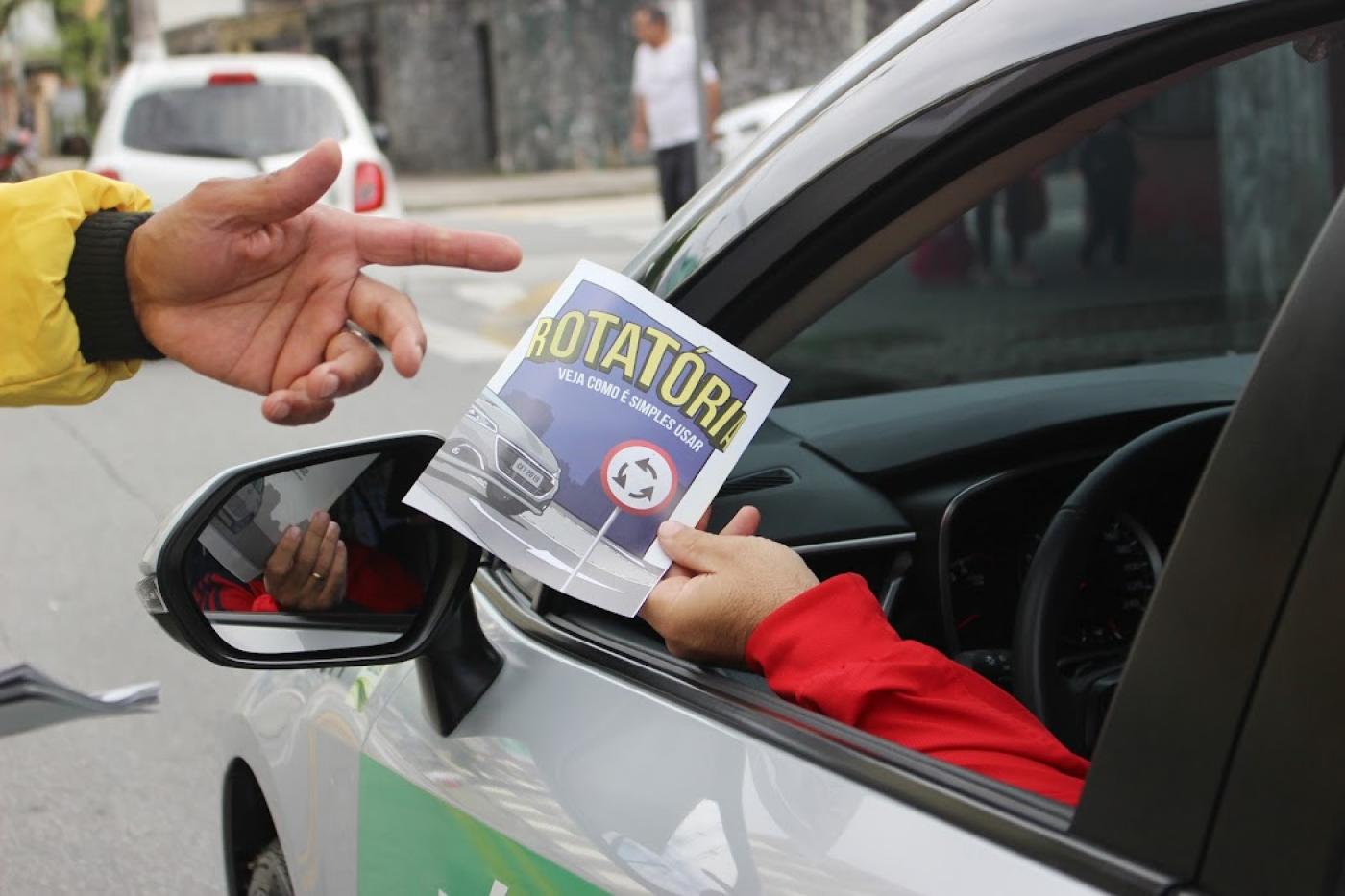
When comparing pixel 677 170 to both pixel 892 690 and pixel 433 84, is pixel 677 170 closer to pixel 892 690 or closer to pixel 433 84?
pixel 892 690

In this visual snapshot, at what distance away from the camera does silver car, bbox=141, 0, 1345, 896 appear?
1057 millimetres

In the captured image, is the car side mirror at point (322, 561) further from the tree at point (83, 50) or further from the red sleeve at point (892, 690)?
the tree at point (83, 50)

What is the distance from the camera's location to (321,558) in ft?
5.61

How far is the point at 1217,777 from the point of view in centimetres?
105

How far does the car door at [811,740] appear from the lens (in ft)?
3.58

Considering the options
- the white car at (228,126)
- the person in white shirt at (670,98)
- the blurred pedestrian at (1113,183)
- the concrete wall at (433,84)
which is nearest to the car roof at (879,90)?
the blurred pedestrian at (1113,183)

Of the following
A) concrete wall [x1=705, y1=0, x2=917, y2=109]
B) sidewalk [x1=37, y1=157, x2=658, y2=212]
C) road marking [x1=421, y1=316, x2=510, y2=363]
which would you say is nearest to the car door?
road marking [x1=421, y1=316, x2=510, y2=363]

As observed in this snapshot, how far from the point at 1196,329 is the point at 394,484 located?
25.0 ft

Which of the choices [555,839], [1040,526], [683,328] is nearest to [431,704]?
[555,839]

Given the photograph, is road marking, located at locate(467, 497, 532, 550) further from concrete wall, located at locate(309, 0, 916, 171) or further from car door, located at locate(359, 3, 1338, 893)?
concrete wall, located at locate(309, 0, 916, 171)

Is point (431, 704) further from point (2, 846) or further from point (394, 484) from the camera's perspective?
point (2, 846)

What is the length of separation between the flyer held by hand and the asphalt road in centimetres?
257

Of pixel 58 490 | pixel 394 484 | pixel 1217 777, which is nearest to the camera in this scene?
pixel 1217 777

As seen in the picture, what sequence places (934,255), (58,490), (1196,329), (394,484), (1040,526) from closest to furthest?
(394,484), (1040,526), (58,490), (1196,329), (934,255)
